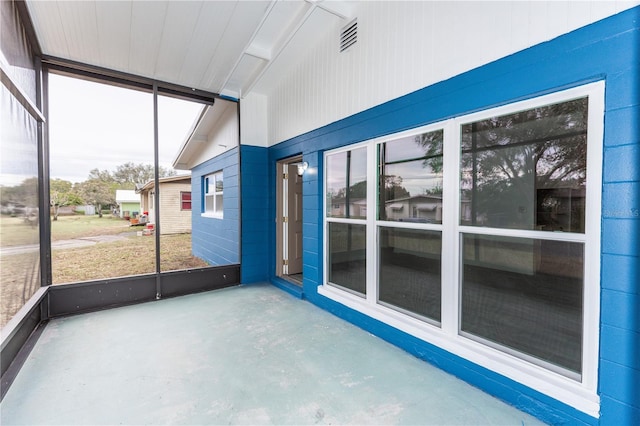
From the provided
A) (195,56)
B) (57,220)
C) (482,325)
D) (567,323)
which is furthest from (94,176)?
(567,323)

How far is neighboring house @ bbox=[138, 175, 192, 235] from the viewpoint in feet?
31.0

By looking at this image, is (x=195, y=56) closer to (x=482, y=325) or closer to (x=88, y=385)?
(x=88, y=385)

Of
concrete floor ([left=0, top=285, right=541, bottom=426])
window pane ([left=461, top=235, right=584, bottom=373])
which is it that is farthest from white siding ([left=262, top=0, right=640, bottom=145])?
concrete floor ([left=0, top=285, right=541, bottom=426])

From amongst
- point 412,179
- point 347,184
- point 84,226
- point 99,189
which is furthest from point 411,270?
point 99,189

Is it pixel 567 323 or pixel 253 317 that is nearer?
pixel 567 323

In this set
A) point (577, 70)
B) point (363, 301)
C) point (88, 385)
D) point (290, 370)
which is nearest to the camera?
point (577, 70)

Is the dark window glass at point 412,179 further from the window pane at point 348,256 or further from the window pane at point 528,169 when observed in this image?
the window pane at point 348,256

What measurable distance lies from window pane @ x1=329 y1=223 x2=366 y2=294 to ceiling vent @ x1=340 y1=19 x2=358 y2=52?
6.84ft

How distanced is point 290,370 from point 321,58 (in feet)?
11.7

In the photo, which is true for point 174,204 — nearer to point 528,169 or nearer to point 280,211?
point 280,211

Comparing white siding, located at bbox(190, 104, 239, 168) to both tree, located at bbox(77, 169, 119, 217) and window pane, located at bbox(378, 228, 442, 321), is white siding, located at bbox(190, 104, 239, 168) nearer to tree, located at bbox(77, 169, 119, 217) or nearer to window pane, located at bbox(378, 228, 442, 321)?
tree, located at bbox(77, 169, 119, 217)

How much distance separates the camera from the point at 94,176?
16.2 ft

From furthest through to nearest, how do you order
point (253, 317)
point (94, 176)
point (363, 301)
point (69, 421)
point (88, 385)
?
point (94, 176)
point (253, 317)
point (363, 301)
point (88, 385)
point (69, 421)

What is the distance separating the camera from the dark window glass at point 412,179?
92.1 inches
